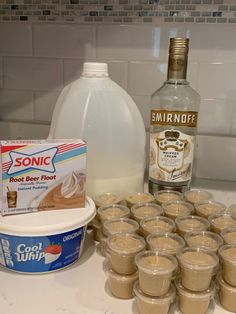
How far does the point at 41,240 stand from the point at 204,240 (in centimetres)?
22

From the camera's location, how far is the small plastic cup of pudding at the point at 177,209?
0.65 m

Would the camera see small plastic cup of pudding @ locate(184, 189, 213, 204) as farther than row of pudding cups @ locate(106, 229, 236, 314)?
Yes

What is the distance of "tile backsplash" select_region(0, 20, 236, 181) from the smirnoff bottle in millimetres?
135

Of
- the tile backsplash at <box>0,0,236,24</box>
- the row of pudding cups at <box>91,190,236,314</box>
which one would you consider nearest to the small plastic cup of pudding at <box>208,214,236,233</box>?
the row of pudding cups at <box>91,190,236,314</box>

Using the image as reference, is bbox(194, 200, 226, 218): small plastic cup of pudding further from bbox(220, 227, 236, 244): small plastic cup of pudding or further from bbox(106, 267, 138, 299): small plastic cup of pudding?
bbox(106, 267, 138, 299): small plastic cup of pudding

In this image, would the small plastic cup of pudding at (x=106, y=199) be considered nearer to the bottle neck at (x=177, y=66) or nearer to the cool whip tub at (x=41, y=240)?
the cool whip tub at (x=41, y=240)

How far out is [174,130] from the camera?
2.42 ft

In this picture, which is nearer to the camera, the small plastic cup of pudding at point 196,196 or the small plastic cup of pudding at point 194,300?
the small plastic cup of pudding at point 194,300

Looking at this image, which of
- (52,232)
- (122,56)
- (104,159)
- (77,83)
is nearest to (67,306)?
(52,232)

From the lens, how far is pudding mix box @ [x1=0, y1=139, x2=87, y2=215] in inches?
22.3

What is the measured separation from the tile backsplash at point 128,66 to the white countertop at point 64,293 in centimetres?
43

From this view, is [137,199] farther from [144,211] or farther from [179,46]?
[179,46]

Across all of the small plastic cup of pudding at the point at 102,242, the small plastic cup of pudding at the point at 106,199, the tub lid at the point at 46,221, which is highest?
the tub lid at the point at 46,221

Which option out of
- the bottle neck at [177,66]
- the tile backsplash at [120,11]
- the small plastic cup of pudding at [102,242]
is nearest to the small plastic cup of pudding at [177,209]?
the small plastic cup of pudding at [102,242]
